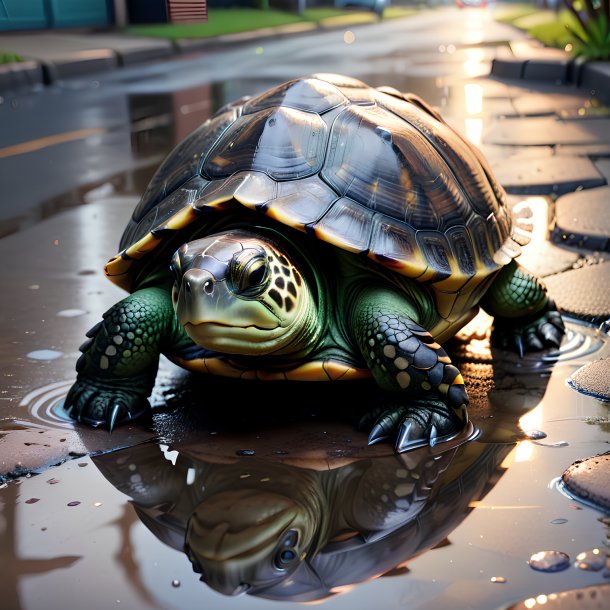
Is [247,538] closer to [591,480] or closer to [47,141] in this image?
[591,480]

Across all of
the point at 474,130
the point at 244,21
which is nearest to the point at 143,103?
the point at 474,130

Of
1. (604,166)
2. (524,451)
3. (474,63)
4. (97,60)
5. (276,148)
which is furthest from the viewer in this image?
(474,63)

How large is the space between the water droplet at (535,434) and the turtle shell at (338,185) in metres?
0.58

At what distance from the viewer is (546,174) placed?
20.5ft

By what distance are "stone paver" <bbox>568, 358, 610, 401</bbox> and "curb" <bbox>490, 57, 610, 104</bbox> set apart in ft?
24.7

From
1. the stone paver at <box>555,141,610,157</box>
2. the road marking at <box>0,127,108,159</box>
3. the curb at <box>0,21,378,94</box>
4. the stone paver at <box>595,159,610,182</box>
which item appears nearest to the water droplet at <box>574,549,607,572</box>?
the stone paver at <box>595,159,610,182</box>

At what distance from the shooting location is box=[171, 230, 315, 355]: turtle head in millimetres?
2465

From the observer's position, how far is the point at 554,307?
3650 millimetres

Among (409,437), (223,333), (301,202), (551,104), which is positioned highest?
(301,202)

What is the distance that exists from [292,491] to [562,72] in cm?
1086

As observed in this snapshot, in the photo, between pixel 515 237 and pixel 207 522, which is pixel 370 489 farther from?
pixel 515 237

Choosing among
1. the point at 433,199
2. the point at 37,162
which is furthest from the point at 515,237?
the point at 37,162

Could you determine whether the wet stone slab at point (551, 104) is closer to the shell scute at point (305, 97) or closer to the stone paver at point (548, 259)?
the stone paver at point (548, 259)

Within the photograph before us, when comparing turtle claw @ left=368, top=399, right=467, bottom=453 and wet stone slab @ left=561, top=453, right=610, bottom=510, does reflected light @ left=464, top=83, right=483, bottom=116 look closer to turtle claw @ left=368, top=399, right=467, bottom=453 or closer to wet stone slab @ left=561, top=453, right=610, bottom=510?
turtle claw @ left=368, top=399, right=467, bottom=453
